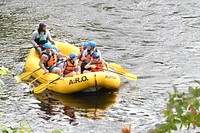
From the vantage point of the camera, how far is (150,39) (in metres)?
16.3

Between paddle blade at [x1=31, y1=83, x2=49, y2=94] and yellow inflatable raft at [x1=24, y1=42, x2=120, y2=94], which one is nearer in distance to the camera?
yellow inflatable raft at [x1=24, y1=42, x2=120, y2=94]

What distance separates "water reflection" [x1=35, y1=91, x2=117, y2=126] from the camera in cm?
945

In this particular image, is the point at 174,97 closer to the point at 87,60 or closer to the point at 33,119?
the point at 33,119

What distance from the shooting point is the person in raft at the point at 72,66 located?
1081 centimetres

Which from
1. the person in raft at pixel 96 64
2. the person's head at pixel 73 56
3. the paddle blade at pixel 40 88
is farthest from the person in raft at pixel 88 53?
the paddle blade at pixel 40 88

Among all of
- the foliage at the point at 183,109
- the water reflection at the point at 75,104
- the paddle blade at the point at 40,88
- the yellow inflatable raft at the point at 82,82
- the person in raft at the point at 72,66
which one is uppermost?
the foliage at the point at 183,109

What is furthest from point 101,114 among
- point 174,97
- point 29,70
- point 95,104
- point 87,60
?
point 174,97

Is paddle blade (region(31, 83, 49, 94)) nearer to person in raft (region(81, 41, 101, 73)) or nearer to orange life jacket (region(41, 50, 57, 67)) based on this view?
orange life jacket (region(41, 50, 57, 67))

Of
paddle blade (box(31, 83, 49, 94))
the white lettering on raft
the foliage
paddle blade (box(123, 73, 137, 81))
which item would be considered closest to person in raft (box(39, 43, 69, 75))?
paddle blade (box(31, 83, 49, 94))

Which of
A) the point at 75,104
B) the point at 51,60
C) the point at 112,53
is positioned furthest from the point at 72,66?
the point at 112,53

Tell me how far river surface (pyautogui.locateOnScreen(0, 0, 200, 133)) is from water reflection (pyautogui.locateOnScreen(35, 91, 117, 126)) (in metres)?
0.01

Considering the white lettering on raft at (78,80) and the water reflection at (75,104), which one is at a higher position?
the white lettering on raft at (78,80)

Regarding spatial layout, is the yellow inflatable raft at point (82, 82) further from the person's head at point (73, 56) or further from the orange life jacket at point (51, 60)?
the person's head at point (73, 56)

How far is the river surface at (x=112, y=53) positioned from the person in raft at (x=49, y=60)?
2.04 feet
